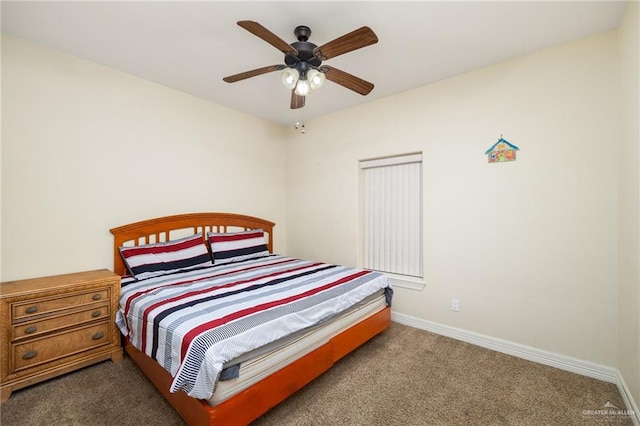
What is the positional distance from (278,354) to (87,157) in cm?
246

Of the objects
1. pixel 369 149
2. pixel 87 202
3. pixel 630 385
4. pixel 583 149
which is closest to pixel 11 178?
pixel 87 202

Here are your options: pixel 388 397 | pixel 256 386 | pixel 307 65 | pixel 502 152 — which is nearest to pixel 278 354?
pixel 256 386

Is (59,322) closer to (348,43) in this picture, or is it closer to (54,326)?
(54,326)

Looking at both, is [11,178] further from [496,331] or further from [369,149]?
[496,331]

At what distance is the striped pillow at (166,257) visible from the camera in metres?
2.61

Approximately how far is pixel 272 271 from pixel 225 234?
0.95 meters

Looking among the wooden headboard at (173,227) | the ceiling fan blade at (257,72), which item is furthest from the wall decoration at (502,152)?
the wooden headboard at (173,227)

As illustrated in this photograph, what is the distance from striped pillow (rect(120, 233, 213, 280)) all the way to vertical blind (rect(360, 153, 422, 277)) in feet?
6.50

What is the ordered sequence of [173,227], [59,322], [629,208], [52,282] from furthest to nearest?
[173,227], [52,282], [59,322], [629,208]

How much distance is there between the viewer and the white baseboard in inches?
78.0

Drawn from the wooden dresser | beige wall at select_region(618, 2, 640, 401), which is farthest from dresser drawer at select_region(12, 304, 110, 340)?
beige wall at select_region(618, 2, 640, 401)

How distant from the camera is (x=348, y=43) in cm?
171

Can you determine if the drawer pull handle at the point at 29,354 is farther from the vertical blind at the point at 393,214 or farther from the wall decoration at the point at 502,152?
the wall decoration at the point at 502,152

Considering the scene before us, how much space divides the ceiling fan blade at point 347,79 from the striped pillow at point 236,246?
2167mm
